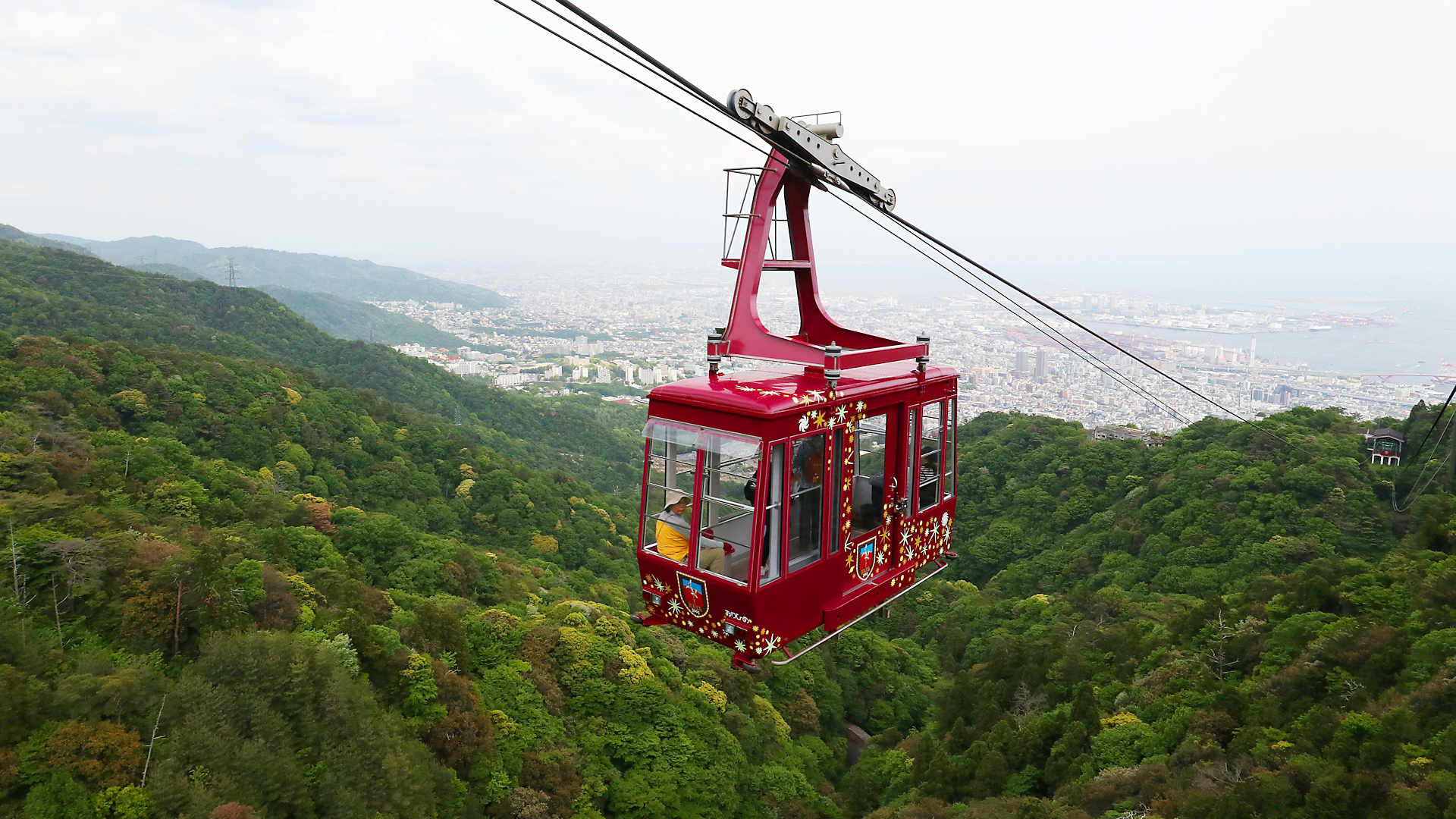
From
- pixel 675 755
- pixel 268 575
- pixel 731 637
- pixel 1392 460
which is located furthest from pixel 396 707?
pixel 1392 460

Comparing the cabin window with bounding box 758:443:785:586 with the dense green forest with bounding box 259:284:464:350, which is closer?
the cabin window with bounding box 758:443:785:586

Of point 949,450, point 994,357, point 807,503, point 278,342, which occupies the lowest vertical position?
point 278,342

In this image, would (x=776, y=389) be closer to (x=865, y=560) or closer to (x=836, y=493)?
(x=836, y=493)

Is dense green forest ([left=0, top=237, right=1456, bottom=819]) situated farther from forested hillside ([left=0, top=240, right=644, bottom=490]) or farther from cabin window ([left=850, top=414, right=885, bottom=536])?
forested hillside ([left=0, top=240, right=644, bottom=490])

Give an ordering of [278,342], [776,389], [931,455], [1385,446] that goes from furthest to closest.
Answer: [278,342] → [1385,446] → [931,455] → [776,389]

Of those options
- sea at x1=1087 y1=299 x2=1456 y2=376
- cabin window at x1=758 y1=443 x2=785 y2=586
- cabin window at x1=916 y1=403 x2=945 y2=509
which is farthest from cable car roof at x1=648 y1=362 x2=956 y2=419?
sea at x1=1087 y1=299 x2=1456 y2=376

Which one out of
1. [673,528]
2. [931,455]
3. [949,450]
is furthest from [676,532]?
[949,450]
